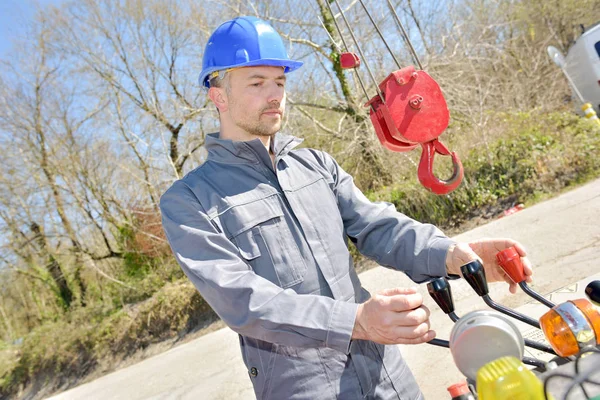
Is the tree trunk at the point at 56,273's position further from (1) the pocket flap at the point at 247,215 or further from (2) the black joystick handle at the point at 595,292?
(2) the black joystick handle at the point at 595,292

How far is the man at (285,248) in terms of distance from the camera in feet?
4.21

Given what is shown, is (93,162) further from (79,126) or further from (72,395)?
(72,395)

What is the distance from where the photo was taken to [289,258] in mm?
1627

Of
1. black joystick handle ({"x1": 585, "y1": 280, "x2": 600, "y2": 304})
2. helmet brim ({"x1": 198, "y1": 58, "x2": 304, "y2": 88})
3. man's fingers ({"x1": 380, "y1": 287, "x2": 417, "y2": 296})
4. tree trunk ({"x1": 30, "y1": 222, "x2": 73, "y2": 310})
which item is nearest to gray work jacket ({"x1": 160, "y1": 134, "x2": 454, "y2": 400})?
man's fingers ({"x1": 380, "y1": 287, "x2": 417, "y2": 296})

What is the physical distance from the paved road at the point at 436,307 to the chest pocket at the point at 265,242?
174 centimetres

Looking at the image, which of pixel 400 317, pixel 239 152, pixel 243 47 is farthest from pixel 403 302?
pixel 243 47

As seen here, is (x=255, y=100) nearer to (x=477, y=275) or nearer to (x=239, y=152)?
(x=239, y=152)

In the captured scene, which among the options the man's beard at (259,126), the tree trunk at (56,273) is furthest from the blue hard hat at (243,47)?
the tree trunk at (56,273)

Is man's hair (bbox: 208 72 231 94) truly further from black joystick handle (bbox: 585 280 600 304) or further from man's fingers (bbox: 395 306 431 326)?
black joystick handle (bbox: 585 280 600 304)

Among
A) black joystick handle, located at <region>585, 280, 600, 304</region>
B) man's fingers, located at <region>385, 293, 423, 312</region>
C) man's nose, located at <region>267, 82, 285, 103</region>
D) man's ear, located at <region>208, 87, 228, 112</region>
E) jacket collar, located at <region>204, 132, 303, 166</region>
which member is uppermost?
man's ear, located at <region>208, 87, 228, 112</region>

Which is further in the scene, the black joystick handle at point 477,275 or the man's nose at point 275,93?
the man's nose at point 275,93

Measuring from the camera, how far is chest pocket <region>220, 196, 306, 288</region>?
1.60 m

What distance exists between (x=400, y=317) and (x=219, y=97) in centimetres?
120

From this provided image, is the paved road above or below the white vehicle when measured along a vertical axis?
below
